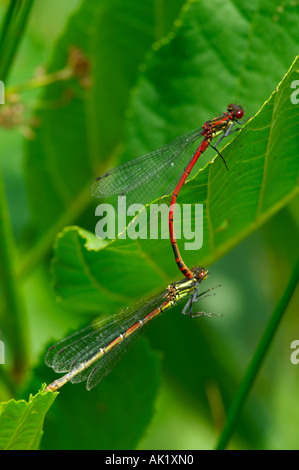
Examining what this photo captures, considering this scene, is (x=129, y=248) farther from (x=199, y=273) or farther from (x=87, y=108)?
(x=87, y=108)

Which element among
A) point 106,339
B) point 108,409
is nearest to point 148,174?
point 106,339

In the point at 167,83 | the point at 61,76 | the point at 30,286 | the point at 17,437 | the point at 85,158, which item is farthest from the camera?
the point at 30,286

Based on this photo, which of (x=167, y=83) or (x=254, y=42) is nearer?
(x=254, y=42)

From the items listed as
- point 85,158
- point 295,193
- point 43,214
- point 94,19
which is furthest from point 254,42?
point 43,214

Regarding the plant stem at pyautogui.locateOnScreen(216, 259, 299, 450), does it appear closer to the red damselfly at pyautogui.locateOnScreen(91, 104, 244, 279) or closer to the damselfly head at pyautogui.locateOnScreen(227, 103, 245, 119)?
the red damselfly at pyautogui.locateOnScreen(91, 104, 244, 279)

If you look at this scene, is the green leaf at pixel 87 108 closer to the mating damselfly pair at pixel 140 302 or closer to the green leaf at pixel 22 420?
the mating damselfly pair at pixel 140 302

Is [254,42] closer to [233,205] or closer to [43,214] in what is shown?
[233,205]

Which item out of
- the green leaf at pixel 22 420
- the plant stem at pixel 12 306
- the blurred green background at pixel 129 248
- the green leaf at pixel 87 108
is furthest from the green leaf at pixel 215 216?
the green leaf at pixel 87 108
